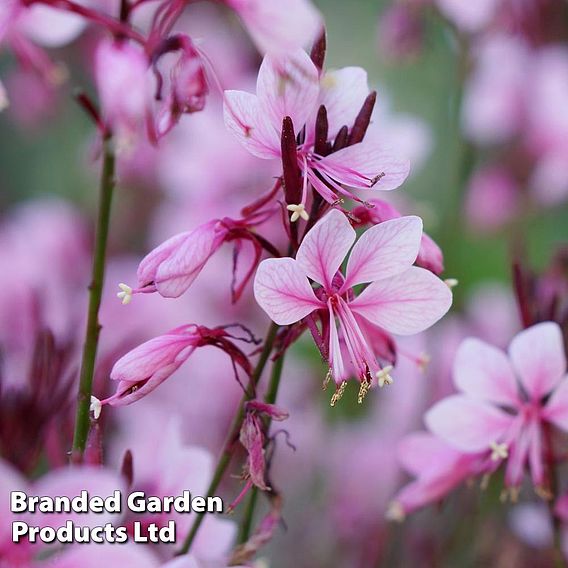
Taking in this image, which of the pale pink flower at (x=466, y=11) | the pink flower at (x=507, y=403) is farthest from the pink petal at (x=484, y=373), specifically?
the pale pink flower at (x=466, y=11)

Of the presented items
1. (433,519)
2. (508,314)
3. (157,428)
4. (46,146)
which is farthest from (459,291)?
(46,146)

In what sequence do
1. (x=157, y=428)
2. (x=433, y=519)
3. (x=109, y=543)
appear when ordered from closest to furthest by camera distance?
(x=109, y=543), (x=157, y=428), (x=433, y=519)

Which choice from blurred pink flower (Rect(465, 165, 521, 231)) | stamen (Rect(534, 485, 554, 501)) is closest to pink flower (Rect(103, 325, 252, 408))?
stamen (Rect(534, 485, 554, 501))

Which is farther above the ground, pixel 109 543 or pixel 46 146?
pixel 46 146

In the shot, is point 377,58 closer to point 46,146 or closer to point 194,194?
point 46,146

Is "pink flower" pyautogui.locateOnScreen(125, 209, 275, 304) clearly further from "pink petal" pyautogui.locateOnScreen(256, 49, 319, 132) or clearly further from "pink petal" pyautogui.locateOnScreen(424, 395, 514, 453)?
"pink petal" pyautogui.locateOnScreen(424, 395, 514, 453)

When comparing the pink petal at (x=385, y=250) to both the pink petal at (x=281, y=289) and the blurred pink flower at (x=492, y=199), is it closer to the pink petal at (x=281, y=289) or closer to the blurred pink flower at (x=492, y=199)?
the pink petal at (x=281, y=289)
